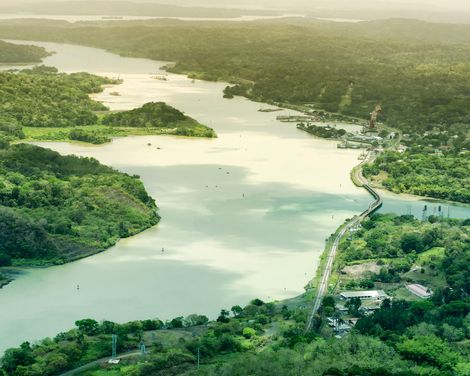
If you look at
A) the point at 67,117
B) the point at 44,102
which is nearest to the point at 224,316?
the point at 67,117

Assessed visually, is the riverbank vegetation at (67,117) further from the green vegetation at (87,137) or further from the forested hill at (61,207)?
the forested hill at (61,207)

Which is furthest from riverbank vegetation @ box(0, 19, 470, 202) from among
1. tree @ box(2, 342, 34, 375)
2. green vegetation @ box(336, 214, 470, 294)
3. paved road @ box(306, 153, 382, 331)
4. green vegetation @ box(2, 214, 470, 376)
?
tree @ box(2, 342, 34, 375)

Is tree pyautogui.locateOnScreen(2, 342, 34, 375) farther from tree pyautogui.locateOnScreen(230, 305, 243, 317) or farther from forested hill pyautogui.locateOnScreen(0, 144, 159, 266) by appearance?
forested hill pyautogui.locateOnScreen(0, 144, 159, 266)

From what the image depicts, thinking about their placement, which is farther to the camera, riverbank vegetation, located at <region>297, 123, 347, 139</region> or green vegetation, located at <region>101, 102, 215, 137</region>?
riverbank vegetation, located at <region>297, 123, 347, 139</region>

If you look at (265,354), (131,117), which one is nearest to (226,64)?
(131,117)

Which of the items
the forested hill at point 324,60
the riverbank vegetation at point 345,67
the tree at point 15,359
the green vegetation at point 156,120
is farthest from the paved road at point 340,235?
the forested hill at point 324,60

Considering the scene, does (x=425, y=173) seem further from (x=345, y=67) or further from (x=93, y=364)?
(x=345, y=67)

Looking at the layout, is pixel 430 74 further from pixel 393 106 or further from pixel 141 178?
pixel 141 178
